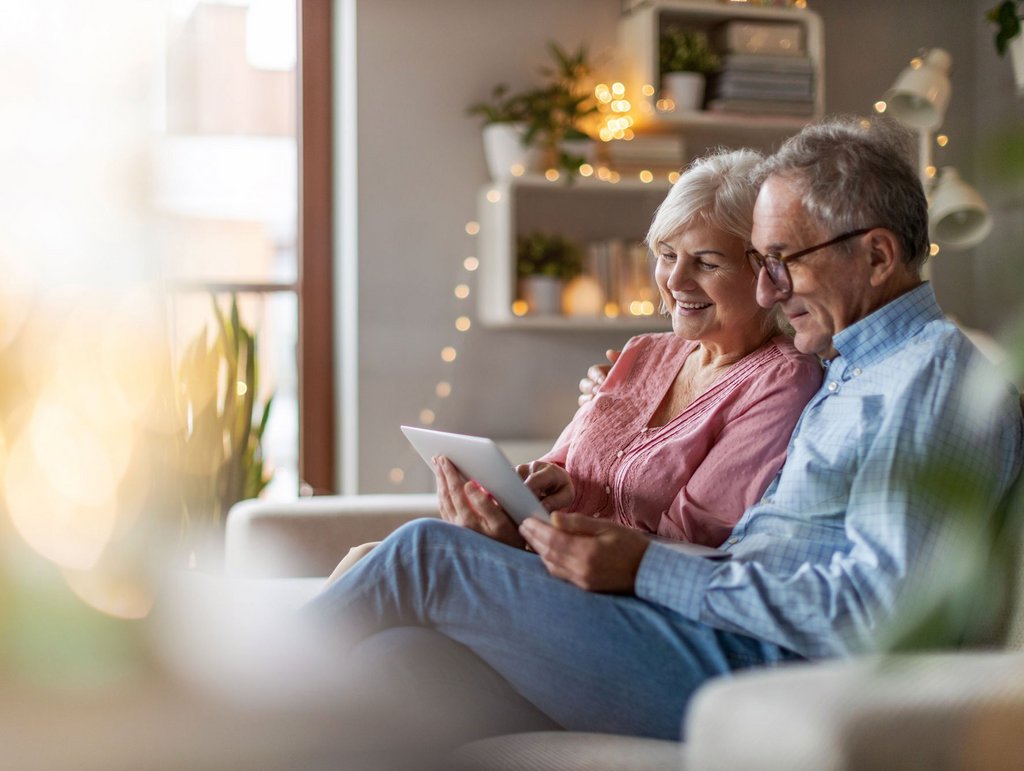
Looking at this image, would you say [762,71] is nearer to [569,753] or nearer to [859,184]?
[859,184]

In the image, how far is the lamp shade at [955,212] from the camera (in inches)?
132

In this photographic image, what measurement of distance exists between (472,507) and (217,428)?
5.12ft

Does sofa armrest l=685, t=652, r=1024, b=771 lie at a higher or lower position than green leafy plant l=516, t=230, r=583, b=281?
lower

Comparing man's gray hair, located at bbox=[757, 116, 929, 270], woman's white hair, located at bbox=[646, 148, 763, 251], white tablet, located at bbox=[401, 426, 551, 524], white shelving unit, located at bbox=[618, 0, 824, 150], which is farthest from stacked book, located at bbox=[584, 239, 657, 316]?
man's gray hair, located at bbox=[757, 116, 929, 270]

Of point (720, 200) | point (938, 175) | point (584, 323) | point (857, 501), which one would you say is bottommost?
point (857, 501)

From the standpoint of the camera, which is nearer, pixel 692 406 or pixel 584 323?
pixel 692 406

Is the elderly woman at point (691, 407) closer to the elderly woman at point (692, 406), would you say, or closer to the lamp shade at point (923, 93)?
the elderly woman at point (692, 406)

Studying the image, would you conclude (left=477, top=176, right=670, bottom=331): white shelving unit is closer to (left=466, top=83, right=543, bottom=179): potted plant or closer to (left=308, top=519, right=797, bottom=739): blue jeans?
(left=466, top=83, right=543, bottom=179): potted plant

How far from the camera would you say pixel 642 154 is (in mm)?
3609

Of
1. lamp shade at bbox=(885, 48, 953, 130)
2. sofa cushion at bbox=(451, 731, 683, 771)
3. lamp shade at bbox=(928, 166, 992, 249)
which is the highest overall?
lamp shade at bbox=(885, 48, 953, 130)

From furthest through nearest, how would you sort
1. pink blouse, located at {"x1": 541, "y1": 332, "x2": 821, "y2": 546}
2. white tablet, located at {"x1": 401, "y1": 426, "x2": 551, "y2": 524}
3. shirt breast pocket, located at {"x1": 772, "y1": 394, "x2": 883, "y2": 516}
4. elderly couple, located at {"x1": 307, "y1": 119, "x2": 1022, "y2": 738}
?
pink blouse, located at {"x1": 541, "y1": 332, "x2": 821, "y2": 546} → white tablet, located at {"x1": 401, "y1": 426, "x2": 551, "y2": 524} → shirt breast pocket, located at {"x1": 772, "y1": 394, "x2": 883, "y2": 516} → elderly couple, located at {"x1": 307, "y1": 119, "x2": 1022, "y2": 738}

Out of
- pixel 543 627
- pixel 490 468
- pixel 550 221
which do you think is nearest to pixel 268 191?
pixel 550 221

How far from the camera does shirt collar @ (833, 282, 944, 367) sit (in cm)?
145

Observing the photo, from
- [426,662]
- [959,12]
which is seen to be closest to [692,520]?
[426,662]
